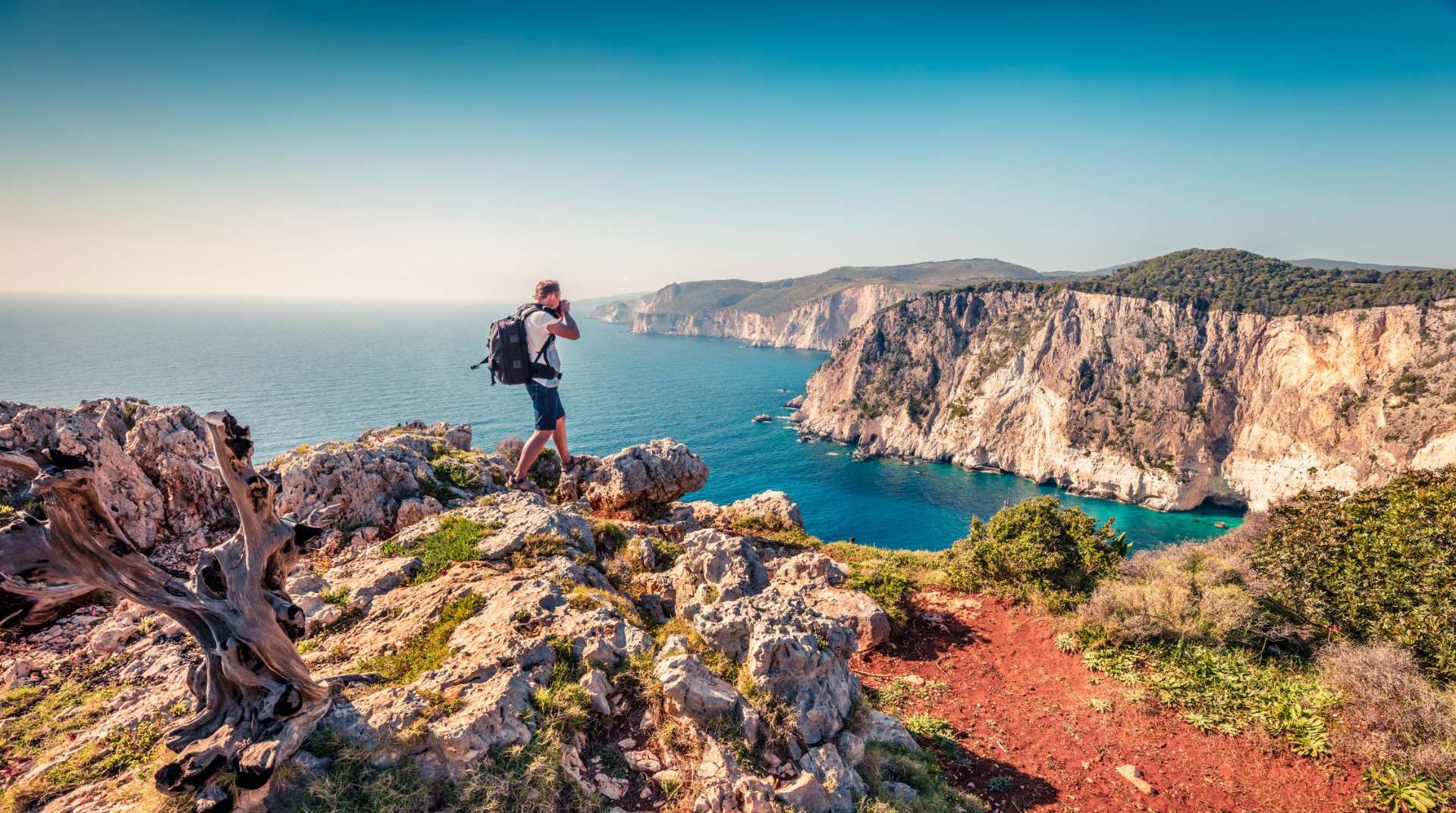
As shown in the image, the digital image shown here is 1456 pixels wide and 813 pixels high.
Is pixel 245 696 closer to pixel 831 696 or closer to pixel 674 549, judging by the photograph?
pixel 831 696

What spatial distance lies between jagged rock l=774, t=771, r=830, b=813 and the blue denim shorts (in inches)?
257

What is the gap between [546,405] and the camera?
9.94 metres

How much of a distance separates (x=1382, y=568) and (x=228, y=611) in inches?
880

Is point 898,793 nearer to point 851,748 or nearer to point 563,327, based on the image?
point 851,748

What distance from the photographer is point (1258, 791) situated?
320 inches

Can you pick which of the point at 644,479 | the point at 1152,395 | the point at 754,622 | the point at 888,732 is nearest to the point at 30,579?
the point at 754,622

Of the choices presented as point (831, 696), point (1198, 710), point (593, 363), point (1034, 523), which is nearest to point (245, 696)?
point (831, 696)

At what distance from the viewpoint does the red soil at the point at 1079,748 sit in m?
7.86

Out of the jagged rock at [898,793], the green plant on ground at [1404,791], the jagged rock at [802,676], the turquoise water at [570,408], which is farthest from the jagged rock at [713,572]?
the turquoise water at [570,408]

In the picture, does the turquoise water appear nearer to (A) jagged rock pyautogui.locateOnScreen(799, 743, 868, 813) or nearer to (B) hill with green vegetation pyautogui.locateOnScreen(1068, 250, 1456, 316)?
(B) hill with green vegetation pyautogui.locateOnScreen(1068, 250, 1456, 316)

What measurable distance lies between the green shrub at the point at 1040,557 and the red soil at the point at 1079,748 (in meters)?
2.75

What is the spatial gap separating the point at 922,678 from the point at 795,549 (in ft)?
21.6

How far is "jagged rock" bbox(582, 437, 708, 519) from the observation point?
15.9 m

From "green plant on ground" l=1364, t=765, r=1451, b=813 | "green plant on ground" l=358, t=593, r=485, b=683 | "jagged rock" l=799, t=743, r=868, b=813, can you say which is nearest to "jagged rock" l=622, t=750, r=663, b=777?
"jagged rock" l=799, t=743, r=868, b=813
